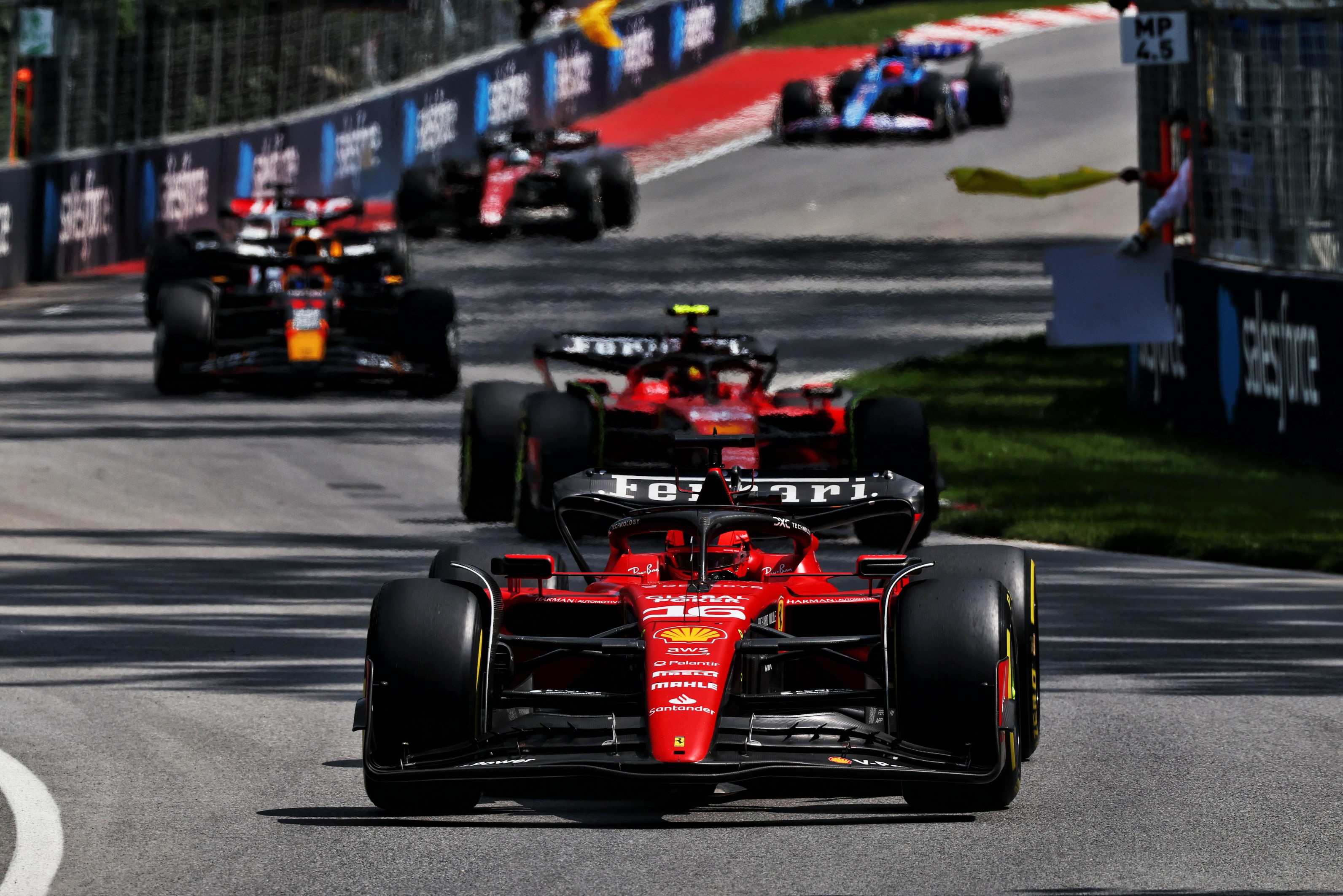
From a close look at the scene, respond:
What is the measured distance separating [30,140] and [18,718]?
21.7 meters

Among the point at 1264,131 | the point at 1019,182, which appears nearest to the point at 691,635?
the point at 1019,182

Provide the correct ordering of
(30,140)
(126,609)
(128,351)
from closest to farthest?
1. (126,609)
2. (128,351)
3. (30,140)

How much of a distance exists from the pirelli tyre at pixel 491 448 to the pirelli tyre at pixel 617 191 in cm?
1689

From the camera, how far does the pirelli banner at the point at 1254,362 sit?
62.4 ft

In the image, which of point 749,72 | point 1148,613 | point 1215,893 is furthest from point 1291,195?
point 749,72

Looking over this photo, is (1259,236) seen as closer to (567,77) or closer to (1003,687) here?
(1003,687)

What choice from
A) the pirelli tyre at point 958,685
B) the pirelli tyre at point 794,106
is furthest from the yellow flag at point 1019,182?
the pirelli tyre at point 794,106

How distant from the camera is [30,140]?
31.2m

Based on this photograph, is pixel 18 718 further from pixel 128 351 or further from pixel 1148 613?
pixel 128 351

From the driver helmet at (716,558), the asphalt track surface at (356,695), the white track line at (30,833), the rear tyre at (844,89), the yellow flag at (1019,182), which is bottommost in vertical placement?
the asphalt track surface at (356,695)

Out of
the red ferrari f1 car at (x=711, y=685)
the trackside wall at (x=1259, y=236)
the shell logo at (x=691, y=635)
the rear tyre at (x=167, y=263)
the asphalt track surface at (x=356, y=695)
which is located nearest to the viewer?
the asphalt track surface at (x=356, y=695)

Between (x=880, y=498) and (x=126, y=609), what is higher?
(x=880, y=498)

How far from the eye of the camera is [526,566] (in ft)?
30.9

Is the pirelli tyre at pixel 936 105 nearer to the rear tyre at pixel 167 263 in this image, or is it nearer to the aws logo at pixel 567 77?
the aws logo at pixel 567 77
